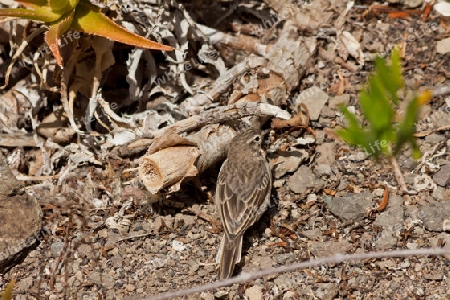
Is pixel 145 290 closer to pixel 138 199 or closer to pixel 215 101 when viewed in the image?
pixel 138 199

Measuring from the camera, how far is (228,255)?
5.12 meters

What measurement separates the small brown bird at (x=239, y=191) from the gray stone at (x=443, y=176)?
1.53m

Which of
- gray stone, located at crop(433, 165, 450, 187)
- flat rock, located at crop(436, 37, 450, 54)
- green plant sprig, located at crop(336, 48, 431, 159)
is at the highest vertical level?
green plant sprig, located at crop(336, 48, 431, 159)

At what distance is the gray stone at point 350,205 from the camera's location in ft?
18.4

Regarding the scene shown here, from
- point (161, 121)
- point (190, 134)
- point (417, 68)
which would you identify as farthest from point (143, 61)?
point (417, 68)

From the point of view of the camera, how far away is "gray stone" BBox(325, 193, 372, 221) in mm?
5598

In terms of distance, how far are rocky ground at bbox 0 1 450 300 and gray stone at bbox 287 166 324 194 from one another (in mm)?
12

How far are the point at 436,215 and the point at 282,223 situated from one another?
4.44 ft

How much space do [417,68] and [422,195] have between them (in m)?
1.74

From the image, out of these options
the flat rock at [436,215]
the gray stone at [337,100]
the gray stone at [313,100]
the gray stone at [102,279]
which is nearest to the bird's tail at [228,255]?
the gray stone at [102,279]

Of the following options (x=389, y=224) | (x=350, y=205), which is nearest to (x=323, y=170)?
(x=350, y=205)

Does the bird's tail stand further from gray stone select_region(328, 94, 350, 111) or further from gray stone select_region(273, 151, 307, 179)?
gray stone select_region(328, 94, 350, 111)

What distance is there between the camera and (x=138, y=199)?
19.5 ft

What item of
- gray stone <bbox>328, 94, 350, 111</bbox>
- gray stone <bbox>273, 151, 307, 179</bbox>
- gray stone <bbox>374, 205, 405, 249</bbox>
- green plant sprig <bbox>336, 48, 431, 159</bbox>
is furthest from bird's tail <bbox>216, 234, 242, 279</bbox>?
green plant sprig <bbox>336, 48, 431, 159</bbox>
